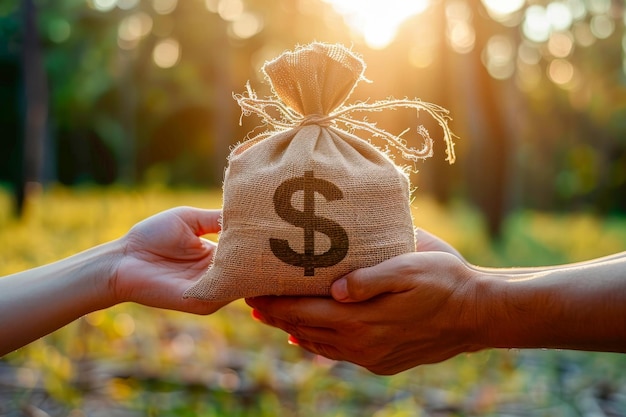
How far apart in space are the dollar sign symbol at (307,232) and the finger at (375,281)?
61 mm

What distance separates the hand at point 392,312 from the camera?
157cm

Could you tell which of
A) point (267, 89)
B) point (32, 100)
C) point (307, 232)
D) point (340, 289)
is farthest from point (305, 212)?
point (267, 89)

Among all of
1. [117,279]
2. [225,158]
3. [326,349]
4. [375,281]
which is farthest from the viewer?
[225,158]

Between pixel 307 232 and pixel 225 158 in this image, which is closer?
pixel 307 232

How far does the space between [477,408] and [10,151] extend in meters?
24.0

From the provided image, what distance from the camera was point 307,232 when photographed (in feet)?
5.20

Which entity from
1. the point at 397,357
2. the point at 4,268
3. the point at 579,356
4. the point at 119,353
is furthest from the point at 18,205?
the point at 397,357

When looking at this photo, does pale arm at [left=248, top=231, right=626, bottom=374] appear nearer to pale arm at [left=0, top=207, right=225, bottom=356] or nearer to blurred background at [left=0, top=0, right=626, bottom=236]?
pale arm at [left=0, top=207, right=225, bottom=356]

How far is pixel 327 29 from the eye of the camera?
2228 cm

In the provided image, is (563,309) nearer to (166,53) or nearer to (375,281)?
(375,281)

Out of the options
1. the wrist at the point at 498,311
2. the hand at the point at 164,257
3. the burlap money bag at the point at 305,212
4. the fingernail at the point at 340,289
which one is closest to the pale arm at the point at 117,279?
the hand at the point at 164,257

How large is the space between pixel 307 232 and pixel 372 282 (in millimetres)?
193

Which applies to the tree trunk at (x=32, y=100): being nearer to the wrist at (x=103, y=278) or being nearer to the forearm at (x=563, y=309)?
the wrist at (x=103, y=278)

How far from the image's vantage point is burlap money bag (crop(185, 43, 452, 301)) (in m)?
1.59
